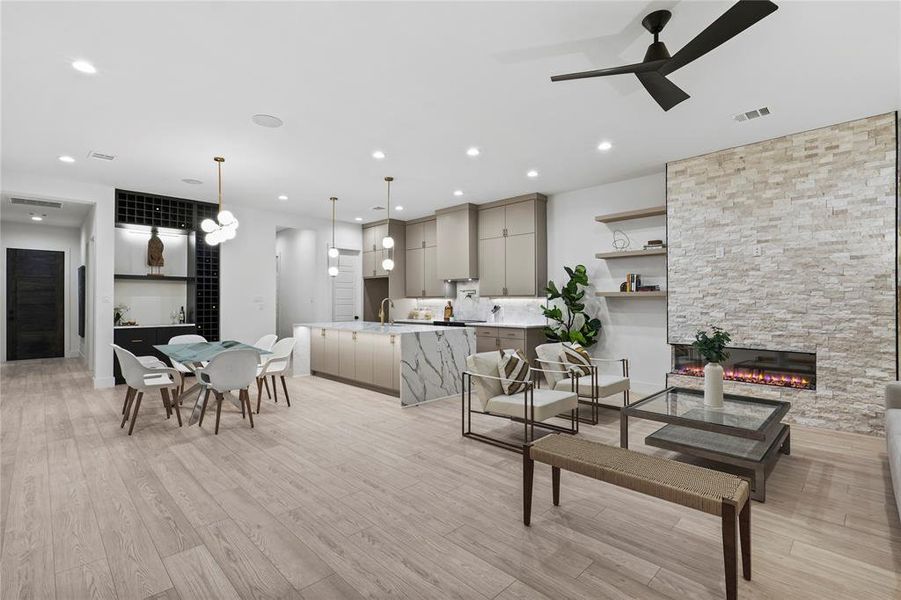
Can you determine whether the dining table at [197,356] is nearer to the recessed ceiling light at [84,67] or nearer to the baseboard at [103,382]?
the baseboard at [103,382]

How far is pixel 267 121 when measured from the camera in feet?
13.3

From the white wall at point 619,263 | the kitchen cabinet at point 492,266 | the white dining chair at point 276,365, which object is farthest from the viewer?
the kitchen cabinet at point 492,266

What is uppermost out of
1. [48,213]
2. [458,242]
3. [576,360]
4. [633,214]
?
[48,213]

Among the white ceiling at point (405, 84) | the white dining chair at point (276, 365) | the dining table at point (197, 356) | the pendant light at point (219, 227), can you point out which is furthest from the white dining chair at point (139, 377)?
the white ceiling at point (405, 84)

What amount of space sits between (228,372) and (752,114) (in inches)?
215

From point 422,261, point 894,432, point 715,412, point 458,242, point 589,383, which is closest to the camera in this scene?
point 894,432

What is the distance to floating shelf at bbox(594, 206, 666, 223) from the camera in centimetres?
556

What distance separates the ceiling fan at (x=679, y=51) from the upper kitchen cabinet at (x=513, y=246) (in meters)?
3.76

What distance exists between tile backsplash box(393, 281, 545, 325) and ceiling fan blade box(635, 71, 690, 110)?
426 cm

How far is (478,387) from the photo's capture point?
3.87 meters

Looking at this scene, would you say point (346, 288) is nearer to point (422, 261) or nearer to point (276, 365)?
point (422, 261)

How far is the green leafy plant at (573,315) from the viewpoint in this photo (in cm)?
613

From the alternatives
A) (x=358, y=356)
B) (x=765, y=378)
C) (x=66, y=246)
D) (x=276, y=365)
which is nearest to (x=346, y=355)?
(x=358, y=356)

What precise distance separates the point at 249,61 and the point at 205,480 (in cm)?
299
